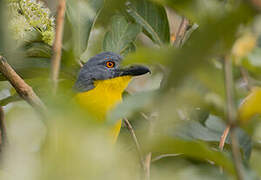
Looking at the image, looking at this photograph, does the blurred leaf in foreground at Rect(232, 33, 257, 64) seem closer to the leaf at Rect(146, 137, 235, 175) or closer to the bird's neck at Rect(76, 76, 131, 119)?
the leaf at Rect(146, 137, 235, 175)

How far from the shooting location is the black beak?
13.2 ft

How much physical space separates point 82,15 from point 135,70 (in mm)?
1259

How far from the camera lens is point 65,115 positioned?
106 centimetres

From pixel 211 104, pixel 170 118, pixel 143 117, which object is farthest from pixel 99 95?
pixel 170 118

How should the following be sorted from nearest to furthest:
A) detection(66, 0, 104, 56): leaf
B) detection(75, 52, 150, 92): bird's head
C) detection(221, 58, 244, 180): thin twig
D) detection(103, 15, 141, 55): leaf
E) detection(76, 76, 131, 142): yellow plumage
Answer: detection(221, 58, 244, 180): thin twig
detection(66, 0, 104, 56): leaf
detection(103, 15, 141, 55): leaf
detection(76, 76, 131, 142): yellow plumage
detection(75, 52, 150, 92): bird's head

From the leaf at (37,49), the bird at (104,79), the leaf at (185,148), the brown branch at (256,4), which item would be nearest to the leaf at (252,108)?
the leaf at (185,148)

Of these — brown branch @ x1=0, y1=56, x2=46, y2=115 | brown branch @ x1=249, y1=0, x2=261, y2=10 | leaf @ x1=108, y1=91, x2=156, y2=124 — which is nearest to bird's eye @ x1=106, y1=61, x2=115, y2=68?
brown branch @ x1=0, y1=56, x2=46, y2=115

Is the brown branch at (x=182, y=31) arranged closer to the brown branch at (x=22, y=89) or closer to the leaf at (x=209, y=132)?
the leaf at (x=209, y=132)

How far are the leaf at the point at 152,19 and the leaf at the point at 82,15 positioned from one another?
1.18 ft

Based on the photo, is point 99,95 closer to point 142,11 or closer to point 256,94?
point 142,11

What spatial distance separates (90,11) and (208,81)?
1600 millimetres

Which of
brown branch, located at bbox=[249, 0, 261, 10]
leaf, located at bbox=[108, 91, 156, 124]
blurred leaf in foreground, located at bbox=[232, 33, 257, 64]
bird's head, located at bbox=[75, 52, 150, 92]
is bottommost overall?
bird's head, located at bbox=[75, 52, 150, 92]

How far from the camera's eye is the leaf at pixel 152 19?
10.9ft

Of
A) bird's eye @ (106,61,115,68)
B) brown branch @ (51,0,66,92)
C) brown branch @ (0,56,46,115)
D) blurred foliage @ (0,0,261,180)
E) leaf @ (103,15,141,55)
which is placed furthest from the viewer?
bird's eye @ (106,61,115,68)
